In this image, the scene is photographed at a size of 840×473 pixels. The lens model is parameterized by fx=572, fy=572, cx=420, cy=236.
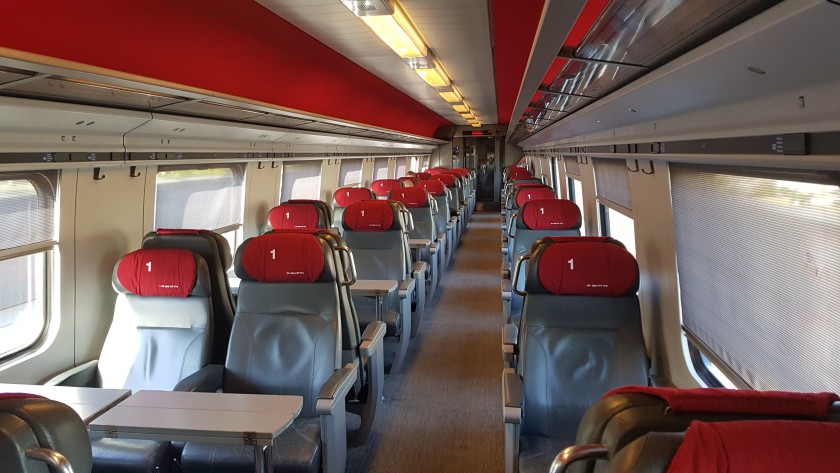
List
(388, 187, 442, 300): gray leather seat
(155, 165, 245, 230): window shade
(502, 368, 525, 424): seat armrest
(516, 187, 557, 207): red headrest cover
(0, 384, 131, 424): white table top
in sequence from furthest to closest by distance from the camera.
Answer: (388, 187, 442, 300): gray leather seat < (516, 187, 557, 207): red headrest cover < (155, 165, 245, 230): window shade < (502, 368, 525, 424): seat armrest < (0, 384, 131, 424): white table top

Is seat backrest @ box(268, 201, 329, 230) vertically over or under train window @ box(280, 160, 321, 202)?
under

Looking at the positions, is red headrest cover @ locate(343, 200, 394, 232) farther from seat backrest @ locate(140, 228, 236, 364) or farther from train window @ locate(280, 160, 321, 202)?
seat backrest @ locate(140, 228, 236, 364)

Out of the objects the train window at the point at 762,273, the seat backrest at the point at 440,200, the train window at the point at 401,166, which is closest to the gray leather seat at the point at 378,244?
the train window at the point at 762,273

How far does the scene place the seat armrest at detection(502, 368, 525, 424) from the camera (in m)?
2.70

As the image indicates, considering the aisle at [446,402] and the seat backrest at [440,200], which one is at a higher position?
the seat backrest at [440,200]

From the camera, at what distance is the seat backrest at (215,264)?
12.8 feet

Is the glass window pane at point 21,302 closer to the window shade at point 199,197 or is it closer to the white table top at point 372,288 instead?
the window shade at point 199,197

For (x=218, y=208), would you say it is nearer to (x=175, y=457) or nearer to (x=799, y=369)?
(x=175, y=457)

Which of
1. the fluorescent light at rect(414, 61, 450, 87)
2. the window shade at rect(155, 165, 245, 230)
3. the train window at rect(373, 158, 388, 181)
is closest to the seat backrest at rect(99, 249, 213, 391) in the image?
the window shade at rect(155, 165, 245, 230)

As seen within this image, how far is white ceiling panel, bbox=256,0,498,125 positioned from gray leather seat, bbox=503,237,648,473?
1.93 meters

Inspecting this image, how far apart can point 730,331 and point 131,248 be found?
406 centimetres

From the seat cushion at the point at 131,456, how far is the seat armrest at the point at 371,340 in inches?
49.9

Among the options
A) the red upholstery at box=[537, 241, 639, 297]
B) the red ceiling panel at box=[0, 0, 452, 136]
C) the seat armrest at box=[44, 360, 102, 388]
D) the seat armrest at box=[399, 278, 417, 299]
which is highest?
the red ceiling panel at box=[0, 0, 452, 136]

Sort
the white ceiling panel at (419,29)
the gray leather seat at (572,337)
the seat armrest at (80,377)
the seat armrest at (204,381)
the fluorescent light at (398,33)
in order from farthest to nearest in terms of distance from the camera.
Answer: the fluorescent light at (398,33) < the white ceiling panel at (419,29) < the seat armrest at (80,377) < the seat armrest at (204,381) < the gray leather seat at (572,337)
